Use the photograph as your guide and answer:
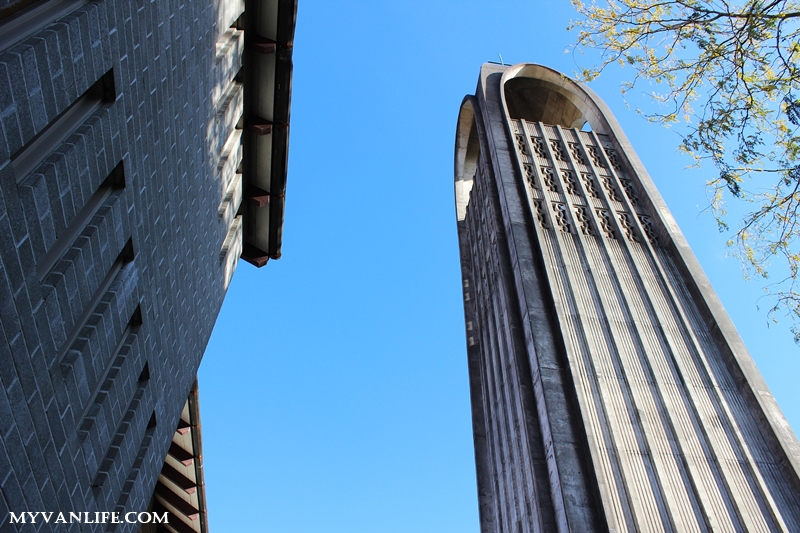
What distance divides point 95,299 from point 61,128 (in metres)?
2.46

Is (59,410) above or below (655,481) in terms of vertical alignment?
below

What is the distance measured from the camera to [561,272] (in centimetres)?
1606

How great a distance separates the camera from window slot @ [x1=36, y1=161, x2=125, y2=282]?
7113 mm

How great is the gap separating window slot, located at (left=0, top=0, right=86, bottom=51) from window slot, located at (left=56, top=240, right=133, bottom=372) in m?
3.45

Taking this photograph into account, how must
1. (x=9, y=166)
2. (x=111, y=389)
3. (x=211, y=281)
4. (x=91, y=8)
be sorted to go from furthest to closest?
(x=211, y=281) < (x=111, y=389) < (x=91, y=8) < (x=9, y=166)

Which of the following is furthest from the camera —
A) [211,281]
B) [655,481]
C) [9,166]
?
[211,281]

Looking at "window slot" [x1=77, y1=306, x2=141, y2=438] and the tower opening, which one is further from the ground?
the tower opening

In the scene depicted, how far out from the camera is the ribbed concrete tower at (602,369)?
37.8 ft

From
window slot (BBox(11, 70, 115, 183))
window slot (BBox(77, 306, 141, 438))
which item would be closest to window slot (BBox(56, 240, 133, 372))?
window slot (BBox(77, 306, 141, 438))

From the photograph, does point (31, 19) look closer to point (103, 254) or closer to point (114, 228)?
point (114, 228)

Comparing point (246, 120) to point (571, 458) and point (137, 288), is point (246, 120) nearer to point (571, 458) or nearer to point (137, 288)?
point (137, 288)

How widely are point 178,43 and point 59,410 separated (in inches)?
242

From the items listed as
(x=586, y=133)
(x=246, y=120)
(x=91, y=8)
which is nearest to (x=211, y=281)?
(x=246, y=120)

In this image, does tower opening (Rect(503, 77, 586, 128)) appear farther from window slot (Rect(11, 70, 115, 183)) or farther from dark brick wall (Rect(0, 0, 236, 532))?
window slot (Rect(11, 70, 115, 183))
